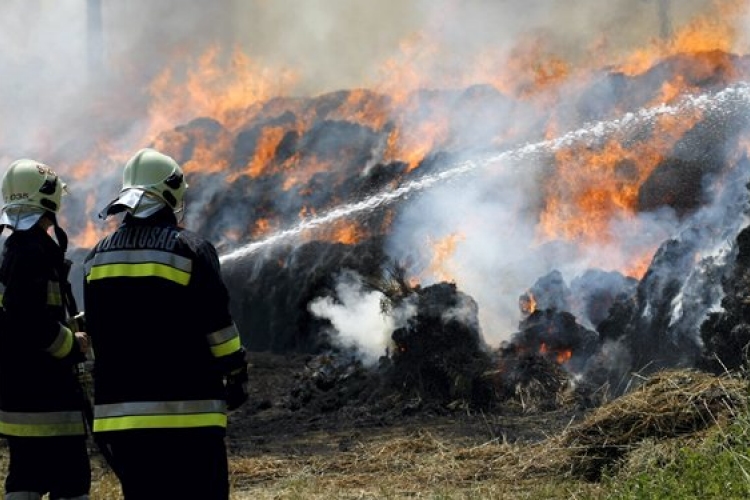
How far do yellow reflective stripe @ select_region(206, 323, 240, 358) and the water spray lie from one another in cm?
1412

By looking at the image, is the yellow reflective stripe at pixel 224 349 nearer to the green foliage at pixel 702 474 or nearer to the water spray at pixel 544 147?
the green foliage at pixel 702 474

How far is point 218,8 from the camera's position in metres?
28.7

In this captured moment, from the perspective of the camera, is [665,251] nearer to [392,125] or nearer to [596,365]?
[596,365]

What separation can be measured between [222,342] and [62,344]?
1224 millimetres

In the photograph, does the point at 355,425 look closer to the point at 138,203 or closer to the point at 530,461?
the point at 530,461

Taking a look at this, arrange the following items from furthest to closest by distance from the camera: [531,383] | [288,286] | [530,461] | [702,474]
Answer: [288,286]
[531,383]
[530,461]
[702,474]

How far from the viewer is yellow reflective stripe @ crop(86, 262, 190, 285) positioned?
407 cm

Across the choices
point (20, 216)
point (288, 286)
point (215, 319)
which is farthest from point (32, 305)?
point (288, 286)

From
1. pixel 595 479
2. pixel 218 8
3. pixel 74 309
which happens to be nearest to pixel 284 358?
pixel 595 479

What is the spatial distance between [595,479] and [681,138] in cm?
1112

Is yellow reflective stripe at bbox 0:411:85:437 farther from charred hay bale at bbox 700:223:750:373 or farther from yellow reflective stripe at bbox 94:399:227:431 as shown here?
charred hay bale at bbox 700:223:750:373

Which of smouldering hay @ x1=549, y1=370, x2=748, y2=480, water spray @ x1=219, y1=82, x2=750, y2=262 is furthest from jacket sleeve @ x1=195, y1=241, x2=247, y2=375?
water spray @ x1=219, y1=82, x2=750, y2=262

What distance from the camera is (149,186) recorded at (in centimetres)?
429

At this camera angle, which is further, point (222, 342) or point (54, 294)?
point (54, 294)
